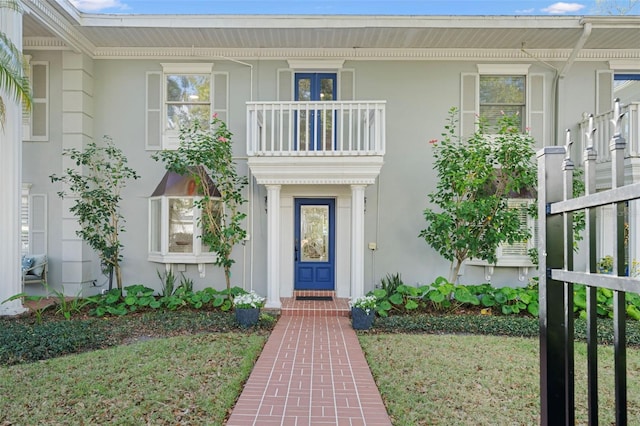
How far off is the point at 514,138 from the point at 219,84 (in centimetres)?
643

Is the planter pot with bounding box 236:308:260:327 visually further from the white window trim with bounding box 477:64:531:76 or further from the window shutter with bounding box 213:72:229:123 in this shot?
the white window trim with bounding box 477:64:531:76

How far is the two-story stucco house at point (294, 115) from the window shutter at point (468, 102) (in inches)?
1.3

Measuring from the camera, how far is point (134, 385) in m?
4.45

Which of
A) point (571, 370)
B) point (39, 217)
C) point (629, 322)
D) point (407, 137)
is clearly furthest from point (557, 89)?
point (39, 217)

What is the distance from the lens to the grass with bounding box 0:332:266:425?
12.4 feet

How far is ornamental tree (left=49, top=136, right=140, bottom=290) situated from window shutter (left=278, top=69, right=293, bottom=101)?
375 centimetres

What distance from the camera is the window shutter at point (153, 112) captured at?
960 cm

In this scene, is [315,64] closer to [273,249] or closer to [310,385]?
[273,249]

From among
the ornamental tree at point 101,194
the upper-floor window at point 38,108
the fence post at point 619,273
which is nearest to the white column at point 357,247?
the ornamental tree at point 101,194

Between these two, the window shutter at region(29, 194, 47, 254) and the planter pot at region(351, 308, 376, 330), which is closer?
the planter pot at region(351, 308, 376, 330)

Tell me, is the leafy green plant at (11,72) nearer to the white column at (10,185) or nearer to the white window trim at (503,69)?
the white column at (10,185)

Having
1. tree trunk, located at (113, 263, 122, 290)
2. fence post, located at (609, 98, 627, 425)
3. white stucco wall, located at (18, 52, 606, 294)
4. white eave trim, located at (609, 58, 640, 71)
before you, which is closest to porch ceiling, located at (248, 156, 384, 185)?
white stucco wall, located at (18, 52, 606, 294)

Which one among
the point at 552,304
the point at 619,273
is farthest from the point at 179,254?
the point at 619,273

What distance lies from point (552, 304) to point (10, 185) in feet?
28.7
